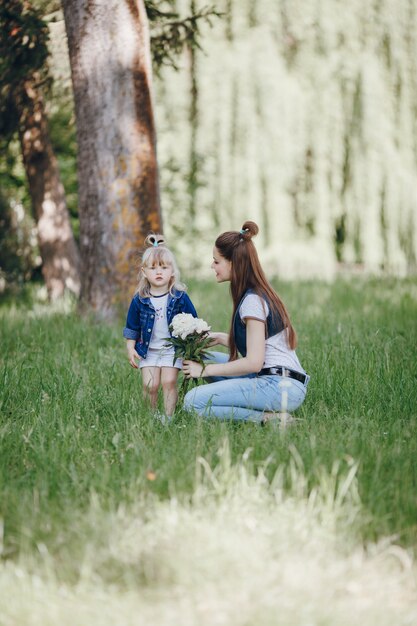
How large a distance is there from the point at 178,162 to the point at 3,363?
7471mm

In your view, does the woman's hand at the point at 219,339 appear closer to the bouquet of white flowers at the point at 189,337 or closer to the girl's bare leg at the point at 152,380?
the bouquet of white flowers at the point at 189,337

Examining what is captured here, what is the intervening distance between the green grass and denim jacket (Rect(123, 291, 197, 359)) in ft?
1.11

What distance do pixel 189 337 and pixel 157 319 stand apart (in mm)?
406

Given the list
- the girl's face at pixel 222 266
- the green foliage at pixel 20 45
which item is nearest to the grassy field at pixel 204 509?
the girl's face at pixel 222 266

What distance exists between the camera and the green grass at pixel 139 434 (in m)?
2.93

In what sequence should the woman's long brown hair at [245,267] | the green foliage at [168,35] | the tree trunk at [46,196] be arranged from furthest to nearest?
the tree trunk at [46,196], the green foliage at [168,35], the woman's long brown hair at [245,267]

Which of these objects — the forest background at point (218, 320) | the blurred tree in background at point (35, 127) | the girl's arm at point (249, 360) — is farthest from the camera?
the blurred tree in background at point (35, 127)

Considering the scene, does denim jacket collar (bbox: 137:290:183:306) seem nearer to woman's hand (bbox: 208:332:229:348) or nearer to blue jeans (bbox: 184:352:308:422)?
woman's hand (bbox: 208:332:229:348)

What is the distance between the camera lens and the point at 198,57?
491 inches

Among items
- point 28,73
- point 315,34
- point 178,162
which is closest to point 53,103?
point 28,73

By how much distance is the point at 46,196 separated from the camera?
904 cm

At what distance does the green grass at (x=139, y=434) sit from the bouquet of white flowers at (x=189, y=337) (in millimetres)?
355

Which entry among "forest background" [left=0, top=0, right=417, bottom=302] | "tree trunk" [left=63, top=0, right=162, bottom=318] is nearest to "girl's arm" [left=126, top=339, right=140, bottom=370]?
"tree trunk" [left=63, top=0, right=162, bottom=318]

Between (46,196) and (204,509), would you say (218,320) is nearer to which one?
(46,196)
